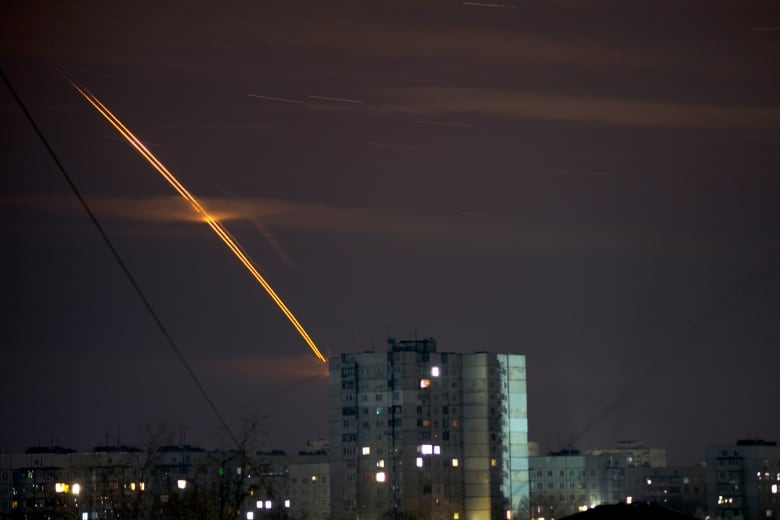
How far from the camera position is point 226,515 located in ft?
114

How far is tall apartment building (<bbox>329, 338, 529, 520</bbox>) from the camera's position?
10769 cm

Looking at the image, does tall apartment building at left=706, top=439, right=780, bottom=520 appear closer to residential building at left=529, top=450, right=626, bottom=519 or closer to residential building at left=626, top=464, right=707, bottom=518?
residential building at left=529, top=450, right=626, bottom=519

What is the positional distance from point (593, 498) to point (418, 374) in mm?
28628

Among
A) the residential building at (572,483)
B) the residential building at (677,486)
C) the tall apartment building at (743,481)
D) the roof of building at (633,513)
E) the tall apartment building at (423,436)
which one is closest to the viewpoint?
the roof of building at (633,513)

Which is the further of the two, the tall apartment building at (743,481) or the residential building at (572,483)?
the residential building at (572,483)

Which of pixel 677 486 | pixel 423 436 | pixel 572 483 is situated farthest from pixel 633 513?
pixel 677 486

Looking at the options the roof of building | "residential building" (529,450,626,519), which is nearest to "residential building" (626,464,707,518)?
"residential building" (529,450,626,519)

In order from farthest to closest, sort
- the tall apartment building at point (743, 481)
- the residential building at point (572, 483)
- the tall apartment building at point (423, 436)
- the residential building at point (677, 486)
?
the residential building at point (677, 486) → the residential building at point (572, 483) → the tall apartment building at point (743, 481) → the tall apartment building at point (423, 436)

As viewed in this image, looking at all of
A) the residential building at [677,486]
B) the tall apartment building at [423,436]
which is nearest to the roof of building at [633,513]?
the tall apartment building at [423,436]

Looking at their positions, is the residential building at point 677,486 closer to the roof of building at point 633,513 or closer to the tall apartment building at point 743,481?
the tall apartment building at point 743,481

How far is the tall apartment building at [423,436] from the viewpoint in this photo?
353ft

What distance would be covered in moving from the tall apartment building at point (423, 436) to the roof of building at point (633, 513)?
71101 mm

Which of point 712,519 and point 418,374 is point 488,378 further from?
point 712,519

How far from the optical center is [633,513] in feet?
113
